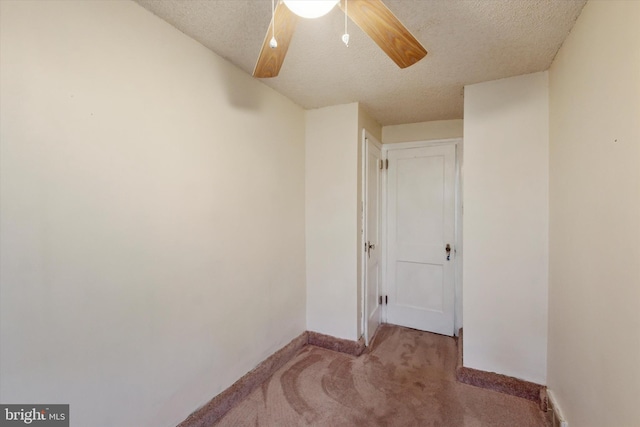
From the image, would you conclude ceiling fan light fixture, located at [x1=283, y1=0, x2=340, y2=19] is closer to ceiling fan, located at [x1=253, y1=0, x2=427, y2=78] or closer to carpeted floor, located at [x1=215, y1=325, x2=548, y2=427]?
ceiling fan, located at [x1=253, y1=0, x2=427, y2=78]

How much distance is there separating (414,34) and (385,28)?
64cm

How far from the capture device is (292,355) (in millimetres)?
2459

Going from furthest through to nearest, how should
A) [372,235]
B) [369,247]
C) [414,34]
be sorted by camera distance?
1. [372,235]
2. [369,247]
3. [414,34]

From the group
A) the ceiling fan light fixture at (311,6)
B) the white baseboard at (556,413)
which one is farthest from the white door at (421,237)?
the ceiling fan light fixture at (311,6)

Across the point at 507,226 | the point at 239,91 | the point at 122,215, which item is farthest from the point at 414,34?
the point at 122,215

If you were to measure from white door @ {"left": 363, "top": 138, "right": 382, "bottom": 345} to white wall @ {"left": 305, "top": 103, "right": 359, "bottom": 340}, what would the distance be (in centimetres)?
22

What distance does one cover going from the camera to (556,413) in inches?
64.2

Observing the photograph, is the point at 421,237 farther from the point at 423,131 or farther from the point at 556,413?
the point at 556,413

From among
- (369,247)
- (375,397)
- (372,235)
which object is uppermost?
(372,235)

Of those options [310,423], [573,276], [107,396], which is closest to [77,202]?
[107,396]

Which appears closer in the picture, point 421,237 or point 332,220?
point 332,220

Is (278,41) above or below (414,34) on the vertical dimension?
below

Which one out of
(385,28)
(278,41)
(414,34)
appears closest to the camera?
(385,28)

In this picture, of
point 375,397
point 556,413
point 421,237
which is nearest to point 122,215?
point 375,397
